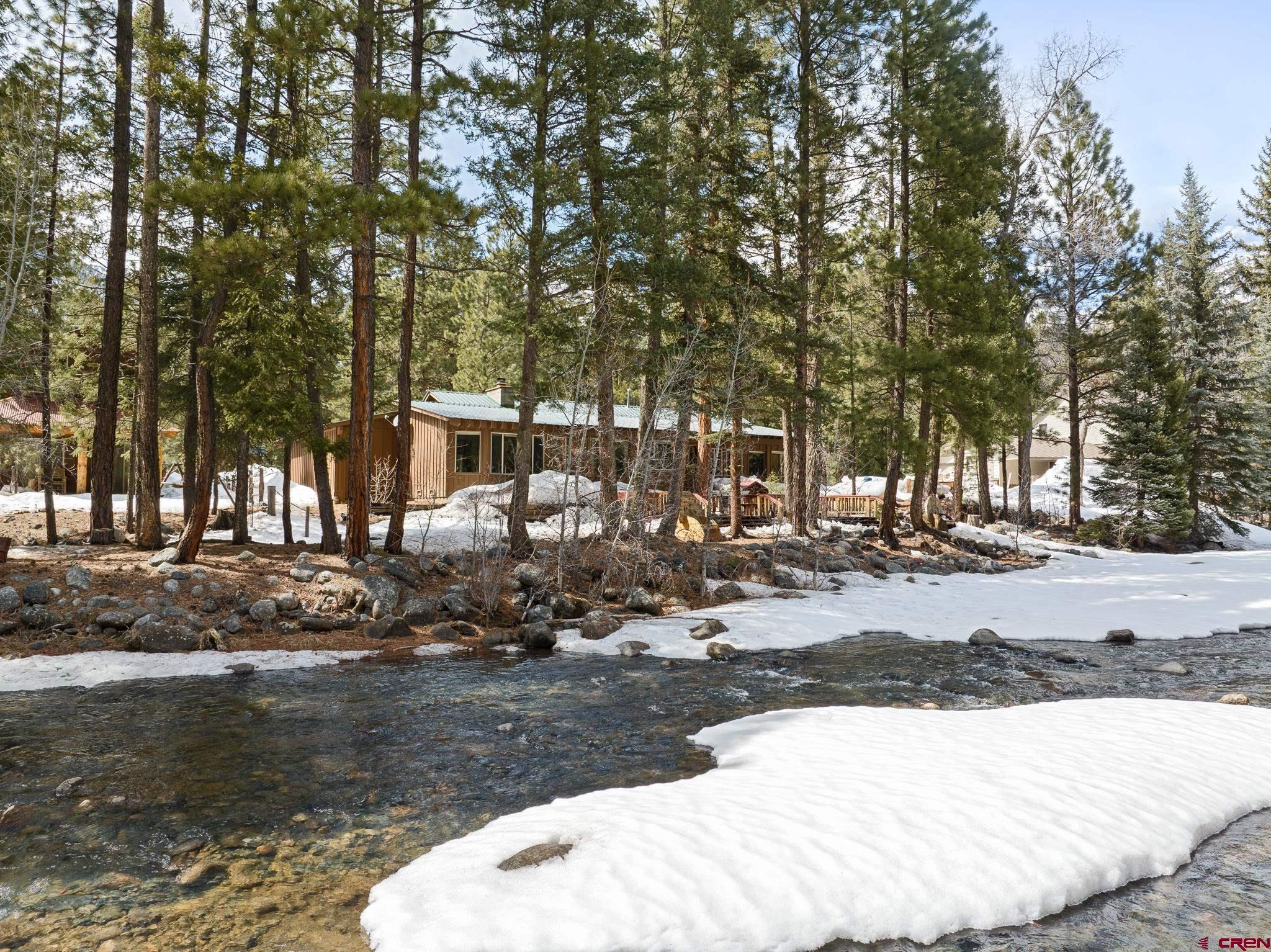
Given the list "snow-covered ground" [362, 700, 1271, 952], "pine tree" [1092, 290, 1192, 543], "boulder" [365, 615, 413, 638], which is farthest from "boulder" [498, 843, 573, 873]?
"pine tree" [1092, 290, 1192, 543]

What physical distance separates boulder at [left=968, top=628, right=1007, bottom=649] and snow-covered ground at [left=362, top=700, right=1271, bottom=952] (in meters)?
4.54

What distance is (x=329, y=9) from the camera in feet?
36.3

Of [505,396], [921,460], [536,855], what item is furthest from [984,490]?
[536,855]

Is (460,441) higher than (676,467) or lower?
higher

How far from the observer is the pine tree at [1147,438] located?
22.2 m

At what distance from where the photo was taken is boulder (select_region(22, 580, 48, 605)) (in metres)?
9.02

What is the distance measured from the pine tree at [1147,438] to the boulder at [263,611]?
73.3 ft

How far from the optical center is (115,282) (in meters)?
12.1

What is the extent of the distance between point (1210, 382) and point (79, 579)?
29582 mm

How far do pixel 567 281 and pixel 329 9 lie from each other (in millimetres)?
5357

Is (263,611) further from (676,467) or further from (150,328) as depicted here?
(676,467)

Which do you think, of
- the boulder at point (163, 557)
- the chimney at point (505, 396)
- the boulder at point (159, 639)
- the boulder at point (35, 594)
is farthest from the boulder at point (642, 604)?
the chimney at point (505, 396)

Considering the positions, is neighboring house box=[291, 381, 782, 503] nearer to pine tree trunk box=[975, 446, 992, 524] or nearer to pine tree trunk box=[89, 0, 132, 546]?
pine tree trunk box=[975, 446, 992, 524]

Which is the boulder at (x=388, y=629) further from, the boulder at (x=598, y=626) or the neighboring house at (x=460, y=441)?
the neighboring house at (x=460, y=441)
